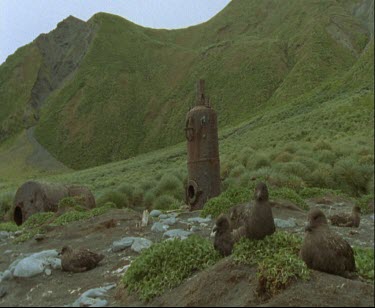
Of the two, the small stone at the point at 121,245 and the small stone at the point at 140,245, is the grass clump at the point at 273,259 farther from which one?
the small stone at the point at 121,245

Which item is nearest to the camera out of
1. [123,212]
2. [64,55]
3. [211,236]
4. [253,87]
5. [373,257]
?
[373,257]

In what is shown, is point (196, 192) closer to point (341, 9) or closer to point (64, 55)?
point (341, 9)

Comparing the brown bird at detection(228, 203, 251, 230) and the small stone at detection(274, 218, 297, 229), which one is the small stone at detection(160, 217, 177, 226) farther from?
the small stone at detection(274, 218, 297, 229)

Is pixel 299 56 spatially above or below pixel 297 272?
above

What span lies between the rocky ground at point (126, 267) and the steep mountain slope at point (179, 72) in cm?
5491

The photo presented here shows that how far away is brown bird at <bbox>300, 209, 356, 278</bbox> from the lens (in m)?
4.55

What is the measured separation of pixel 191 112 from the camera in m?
11.9

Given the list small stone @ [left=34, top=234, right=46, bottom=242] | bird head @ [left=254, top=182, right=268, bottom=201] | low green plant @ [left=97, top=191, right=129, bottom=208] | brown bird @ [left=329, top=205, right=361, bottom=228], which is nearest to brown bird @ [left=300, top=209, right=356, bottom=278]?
bird head @ [left=254, top=182, right=268, bottom=201]

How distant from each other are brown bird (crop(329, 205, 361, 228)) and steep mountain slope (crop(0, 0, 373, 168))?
183 feet

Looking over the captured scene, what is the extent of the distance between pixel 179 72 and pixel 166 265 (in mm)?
86209

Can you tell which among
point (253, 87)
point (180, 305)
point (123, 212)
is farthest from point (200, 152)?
point (253, 87)

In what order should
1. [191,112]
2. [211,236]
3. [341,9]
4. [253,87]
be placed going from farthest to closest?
[341,9]
[253,87]
[191,112]
[211,236]

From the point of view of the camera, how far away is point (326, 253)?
4.55 metres

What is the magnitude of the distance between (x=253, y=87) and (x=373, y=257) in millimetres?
72491
